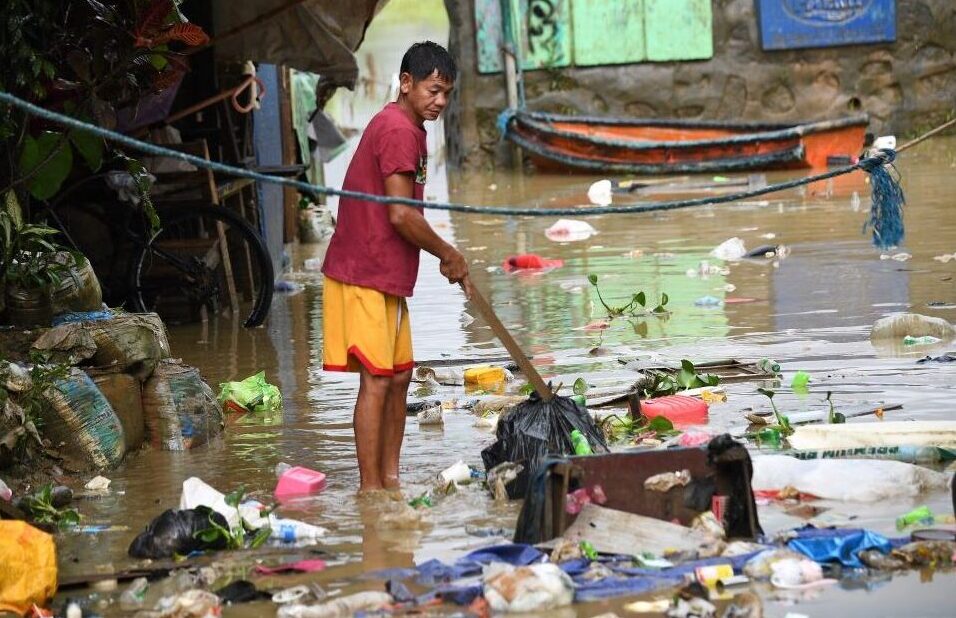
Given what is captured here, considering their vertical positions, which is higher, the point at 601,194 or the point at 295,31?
the point at 295,31

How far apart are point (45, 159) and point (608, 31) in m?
17.2

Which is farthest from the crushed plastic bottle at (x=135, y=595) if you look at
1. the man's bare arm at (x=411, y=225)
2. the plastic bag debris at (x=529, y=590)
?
the man's bare arm at (x=411, y=225)

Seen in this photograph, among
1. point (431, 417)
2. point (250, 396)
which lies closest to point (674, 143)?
point (250, 396)

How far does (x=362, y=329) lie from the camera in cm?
498

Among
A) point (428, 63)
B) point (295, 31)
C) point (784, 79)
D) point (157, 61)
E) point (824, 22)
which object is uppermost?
point (824, 22)

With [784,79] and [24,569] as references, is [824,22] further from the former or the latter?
[24,569]

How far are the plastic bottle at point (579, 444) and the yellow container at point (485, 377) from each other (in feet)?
6.66

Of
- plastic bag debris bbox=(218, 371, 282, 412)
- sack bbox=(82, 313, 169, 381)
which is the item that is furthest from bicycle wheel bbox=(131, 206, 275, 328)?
sack bbox=(82, 313, 169, 381)

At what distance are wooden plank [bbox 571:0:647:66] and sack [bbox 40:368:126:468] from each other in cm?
1757

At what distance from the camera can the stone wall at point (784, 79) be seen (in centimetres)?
2205

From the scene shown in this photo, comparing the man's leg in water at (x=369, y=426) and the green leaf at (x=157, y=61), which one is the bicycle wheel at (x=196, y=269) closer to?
the green leaf at (x=157, y=61)

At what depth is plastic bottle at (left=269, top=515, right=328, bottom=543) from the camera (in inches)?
178

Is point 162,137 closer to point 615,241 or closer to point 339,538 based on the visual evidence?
point 615,241

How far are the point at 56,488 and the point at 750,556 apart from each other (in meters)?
2.50
